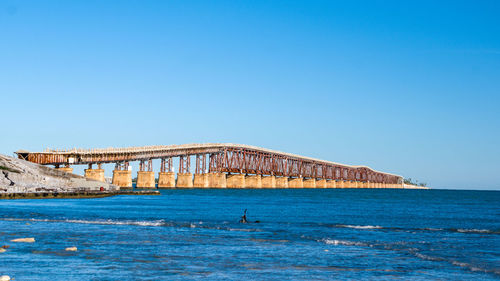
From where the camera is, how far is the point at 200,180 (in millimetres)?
186875

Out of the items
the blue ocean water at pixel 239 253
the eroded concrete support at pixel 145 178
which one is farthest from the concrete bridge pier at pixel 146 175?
the blue ocean water at pixel 239 253

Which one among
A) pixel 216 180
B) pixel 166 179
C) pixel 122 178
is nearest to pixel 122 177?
pixel 122 178

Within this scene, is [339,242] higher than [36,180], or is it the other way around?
[36,180]

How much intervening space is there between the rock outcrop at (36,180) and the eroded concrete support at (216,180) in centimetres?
8180

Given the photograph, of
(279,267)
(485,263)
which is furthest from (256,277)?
(485,263)

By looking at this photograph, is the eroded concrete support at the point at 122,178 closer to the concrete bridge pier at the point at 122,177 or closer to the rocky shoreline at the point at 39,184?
the concrete bridge pier at the point at 122,177

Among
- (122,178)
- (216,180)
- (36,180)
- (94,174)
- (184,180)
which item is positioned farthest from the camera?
(216,180)

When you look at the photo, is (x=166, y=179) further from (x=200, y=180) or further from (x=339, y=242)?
(x=339, y=242)

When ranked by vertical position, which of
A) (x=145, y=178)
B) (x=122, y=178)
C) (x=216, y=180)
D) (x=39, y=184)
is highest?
(x=216, y=180)

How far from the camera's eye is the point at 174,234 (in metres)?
40.0

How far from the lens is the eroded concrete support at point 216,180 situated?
193250 mm

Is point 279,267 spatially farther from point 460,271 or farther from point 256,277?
point 460,271

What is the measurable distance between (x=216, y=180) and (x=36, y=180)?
332 feet

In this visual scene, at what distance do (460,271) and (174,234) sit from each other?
20.3 metres
